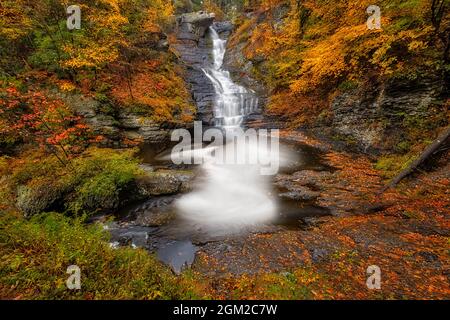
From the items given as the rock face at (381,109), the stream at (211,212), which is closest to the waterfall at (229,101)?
the rock face at (381,109)

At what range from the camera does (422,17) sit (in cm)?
840

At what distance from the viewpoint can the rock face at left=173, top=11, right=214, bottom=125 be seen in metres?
18.8

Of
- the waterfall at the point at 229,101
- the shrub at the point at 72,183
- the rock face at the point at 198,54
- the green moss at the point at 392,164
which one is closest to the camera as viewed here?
the shrub at the point at 72,183

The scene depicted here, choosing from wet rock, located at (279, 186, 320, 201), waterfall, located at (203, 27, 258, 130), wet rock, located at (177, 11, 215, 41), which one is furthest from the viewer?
wet rock, located at (177, 11, 215, 41)

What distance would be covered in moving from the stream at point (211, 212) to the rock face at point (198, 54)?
829cm

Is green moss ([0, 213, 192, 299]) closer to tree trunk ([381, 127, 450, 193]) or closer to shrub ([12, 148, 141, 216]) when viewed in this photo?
shrub ([12, 148, 141, 216])

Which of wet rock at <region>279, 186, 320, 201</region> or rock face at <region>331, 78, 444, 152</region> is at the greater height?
rock face at <region>331, 78, 444, 152</region>

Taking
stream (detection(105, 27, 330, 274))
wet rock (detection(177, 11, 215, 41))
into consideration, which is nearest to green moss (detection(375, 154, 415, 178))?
stream (detection(105, 27, 330, 274))

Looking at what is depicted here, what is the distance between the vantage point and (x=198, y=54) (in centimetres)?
2819

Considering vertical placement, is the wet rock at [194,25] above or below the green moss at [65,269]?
above

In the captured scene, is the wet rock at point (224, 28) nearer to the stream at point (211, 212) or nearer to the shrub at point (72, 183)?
the stream at point (211, 212)

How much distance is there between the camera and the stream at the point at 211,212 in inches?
234

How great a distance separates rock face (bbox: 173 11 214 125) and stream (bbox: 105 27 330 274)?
829 centimetres
